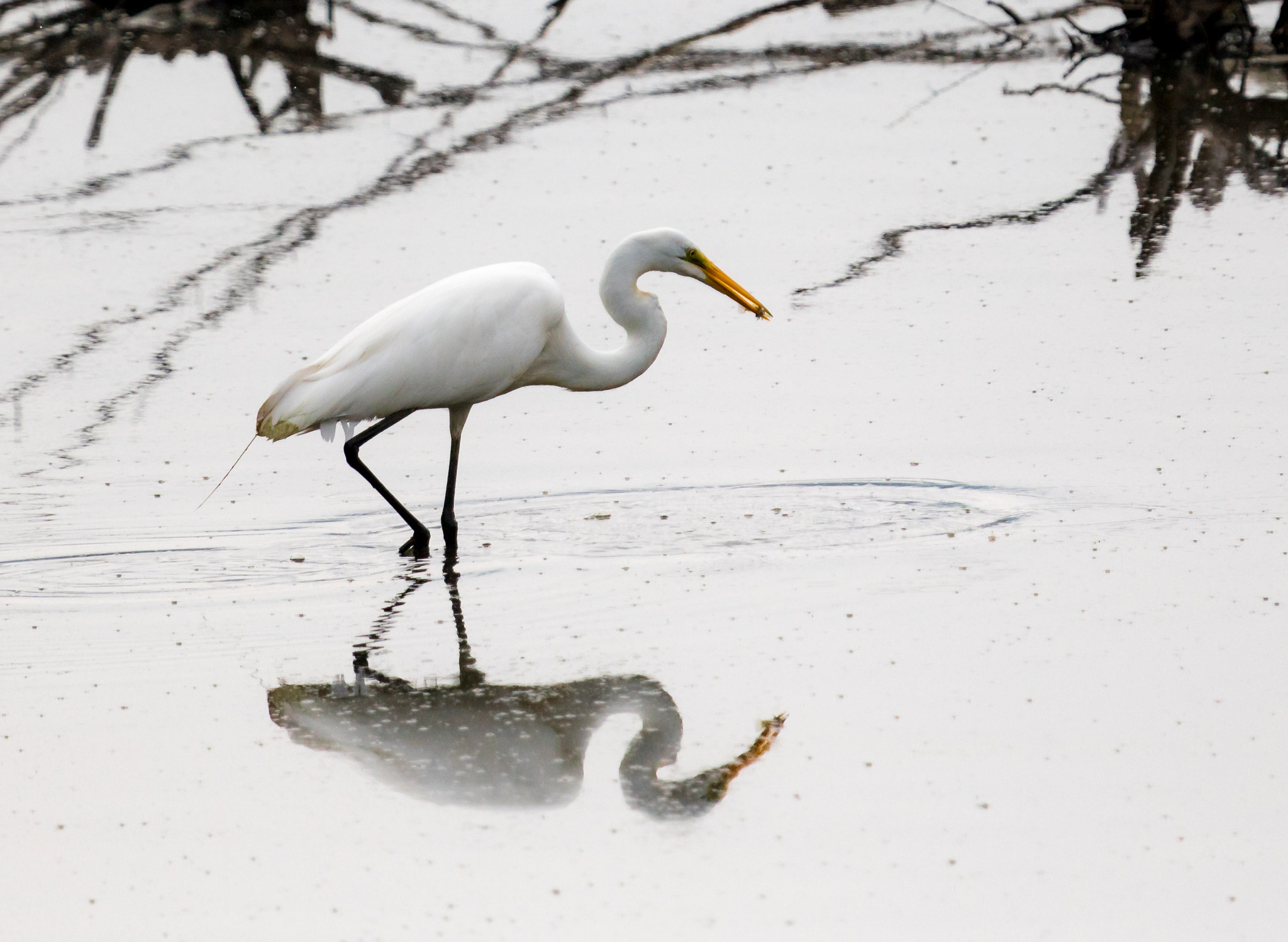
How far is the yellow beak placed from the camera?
6.62m

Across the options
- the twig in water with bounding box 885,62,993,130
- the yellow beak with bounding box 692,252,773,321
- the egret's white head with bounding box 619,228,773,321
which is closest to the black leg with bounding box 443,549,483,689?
the egret's white head with bounding box 619,228,773,321

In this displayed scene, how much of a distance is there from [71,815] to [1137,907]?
262 centimetres

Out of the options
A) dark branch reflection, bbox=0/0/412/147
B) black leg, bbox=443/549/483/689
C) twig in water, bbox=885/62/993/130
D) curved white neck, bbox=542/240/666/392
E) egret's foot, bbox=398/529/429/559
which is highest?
dark branch reflection, bbox=0/0/412/147

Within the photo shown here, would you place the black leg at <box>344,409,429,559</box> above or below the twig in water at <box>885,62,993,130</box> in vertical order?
below

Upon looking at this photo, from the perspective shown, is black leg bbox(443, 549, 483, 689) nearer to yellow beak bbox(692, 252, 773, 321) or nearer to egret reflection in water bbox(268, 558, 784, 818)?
egret reflection in water bbox(268, 558, 784, 818)

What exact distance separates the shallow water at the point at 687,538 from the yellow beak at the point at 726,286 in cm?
64

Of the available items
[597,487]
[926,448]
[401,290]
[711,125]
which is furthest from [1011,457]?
[711,125]

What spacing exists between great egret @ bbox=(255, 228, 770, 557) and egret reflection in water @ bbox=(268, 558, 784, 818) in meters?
1.23

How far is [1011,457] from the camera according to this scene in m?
6.85

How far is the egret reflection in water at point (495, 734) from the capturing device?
4438 millimetres

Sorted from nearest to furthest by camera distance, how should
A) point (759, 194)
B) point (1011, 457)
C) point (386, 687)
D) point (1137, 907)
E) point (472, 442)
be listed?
point (1137, 907) → point (386, 687) → point (1011, 457) → point (472, 442) → point (759, 194)

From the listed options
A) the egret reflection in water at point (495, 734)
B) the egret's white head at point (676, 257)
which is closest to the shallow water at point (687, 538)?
the egret reflection in water at point (495, 734)

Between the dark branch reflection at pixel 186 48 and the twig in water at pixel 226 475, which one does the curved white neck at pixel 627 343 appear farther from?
the dark branch reflection at pixel 186 48

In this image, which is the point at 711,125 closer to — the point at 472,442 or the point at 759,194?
the point at 759,194
